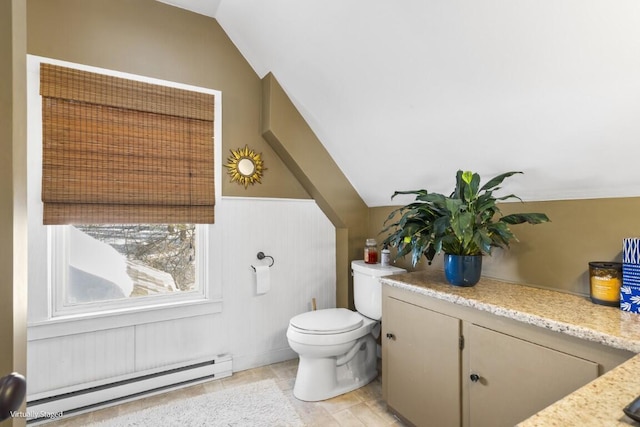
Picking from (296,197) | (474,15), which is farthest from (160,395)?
(474,15)

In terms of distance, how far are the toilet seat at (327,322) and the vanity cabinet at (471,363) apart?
0.95 feet

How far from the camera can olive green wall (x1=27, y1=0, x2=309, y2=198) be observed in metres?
1.81

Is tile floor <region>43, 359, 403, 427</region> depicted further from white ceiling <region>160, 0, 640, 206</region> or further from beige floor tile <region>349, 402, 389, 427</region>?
white ceiling <region>160, 0, 640, 206</region>

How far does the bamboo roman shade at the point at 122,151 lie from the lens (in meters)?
1.77

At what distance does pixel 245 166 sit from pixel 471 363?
188cm

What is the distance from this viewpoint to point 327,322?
2070mm

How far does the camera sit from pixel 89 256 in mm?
1941

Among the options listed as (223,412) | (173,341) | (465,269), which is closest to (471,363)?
(465,269)

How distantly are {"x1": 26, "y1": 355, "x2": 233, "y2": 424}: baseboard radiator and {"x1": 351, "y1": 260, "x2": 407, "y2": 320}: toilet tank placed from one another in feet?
3.46

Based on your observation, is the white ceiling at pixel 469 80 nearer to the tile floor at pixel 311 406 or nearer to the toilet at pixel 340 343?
the toilet at pixel 340 343

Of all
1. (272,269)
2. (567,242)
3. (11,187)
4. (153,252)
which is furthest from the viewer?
(272,269)

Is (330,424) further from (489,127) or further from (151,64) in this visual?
(151,64)

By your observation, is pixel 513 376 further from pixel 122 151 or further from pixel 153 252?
pixel 122 151

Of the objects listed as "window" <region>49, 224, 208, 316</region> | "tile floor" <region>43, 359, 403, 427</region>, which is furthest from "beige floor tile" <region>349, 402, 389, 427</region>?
"window" <region>49, 224, 208, 316</region>
